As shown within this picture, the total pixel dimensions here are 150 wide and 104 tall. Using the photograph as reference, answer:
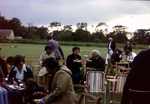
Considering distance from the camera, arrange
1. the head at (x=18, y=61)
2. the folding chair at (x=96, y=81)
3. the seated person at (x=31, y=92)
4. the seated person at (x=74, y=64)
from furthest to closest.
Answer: the seated person at (x=74, y=64), the folding chair at (x=96, y=81), the head at (x=18, y=61), the seated person at (x=31, y=92)

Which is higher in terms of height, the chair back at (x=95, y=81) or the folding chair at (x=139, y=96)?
the folding chair at (x=139, y=96)

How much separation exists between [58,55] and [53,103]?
512 centimetres

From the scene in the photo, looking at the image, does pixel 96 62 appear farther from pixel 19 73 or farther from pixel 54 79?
pixel 54 79

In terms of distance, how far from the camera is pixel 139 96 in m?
2.25

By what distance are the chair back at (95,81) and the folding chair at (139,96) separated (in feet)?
8.15

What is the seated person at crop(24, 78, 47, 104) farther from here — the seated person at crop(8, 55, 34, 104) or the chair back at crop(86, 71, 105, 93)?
the chair back at crop(86, 71, 105, 93)

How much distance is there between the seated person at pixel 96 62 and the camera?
251 inches

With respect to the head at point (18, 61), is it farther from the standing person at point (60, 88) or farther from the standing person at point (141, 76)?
the standing person at point (141, 76)

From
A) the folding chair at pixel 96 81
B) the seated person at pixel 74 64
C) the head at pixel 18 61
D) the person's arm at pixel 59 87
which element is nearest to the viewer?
the person's arm at pixel 59 87

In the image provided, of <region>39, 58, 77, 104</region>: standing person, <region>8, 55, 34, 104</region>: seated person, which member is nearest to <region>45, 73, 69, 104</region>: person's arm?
<region>39, 58, 77, 104</region>: standing person

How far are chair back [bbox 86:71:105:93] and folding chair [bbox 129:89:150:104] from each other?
8.15 ft

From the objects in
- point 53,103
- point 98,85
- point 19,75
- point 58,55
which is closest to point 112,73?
point 58,55

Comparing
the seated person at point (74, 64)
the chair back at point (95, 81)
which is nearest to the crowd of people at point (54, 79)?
the seated person at point (74, 64)

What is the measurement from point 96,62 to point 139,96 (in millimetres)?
4279
